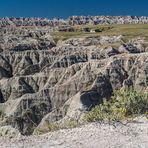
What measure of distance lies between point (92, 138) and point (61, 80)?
282ft

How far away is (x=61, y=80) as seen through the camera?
10744 centimetres

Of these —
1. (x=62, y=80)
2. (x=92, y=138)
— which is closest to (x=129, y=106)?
(x=92, y=138)

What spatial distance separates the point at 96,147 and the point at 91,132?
1.92 metres

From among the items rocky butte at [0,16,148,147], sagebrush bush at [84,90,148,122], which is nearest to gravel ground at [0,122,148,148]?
sagebrush bush at [84,90,148,122]

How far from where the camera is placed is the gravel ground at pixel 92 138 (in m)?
20.9

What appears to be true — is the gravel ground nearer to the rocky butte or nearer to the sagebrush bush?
the sagebrush bush

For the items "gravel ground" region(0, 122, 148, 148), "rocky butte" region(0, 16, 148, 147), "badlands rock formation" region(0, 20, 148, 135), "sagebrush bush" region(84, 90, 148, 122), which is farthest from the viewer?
"badlands rock formation" region(0, 20, 148, 135)

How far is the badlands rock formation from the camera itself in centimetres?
8389

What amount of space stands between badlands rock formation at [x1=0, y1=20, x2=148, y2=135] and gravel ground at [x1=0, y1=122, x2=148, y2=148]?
38.8 meters

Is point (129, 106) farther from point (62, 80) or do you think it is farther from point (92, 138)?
point (62, 80)

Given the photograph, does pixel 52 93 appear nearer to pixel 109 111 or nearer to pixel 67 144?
pixel 109 111

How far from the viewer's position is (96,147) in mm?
20547

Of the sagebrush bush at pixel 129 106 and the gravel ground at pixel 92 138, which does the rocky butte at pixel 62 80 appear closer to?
the sagebrush bush at pixel 129 106

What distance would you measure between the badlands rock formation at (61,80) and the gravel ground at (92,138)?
127 ft
